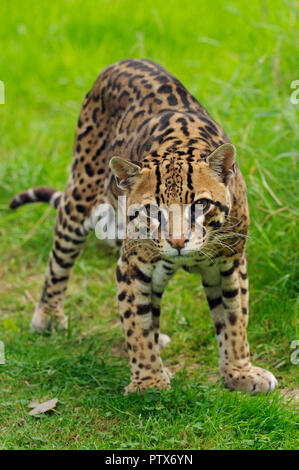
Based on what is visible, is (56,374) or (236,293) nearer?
Result: (236,293)

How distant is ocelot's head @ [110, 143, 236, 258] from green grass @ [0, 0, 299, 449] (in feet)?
3.46

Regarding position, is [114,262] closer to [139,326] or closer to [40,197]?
[40,197]

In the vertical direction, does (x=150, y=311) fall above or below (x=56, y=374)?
above

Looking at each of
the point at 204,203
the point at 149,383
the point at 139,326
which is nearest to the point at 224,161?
the point at 204,203

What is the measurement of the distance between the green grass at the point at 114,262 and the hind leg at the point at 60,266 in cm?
14

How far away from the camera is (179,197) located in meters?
4.00

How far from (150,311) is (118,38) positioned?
6093mm

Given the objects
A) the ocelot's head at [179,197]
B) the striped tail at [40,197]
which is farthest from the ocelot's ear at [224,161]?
the striped tail at [40,197]

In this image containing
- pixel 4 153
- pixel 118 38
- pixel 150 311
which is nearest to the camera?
pixel 150 311

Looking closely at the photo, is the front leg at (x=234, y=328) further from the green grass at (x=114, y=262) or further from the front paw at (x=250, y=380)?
the green grass at (x=114, y=262)

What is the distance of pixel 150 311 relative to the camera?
4.83 meters

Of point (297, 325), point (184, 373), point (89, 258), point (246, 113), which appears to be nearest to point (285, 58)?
point (246, 113)

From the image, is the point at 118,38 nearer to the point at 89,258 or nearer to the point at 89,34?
the point at 89,34

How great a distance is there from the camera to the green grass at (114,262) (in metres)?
4.59
